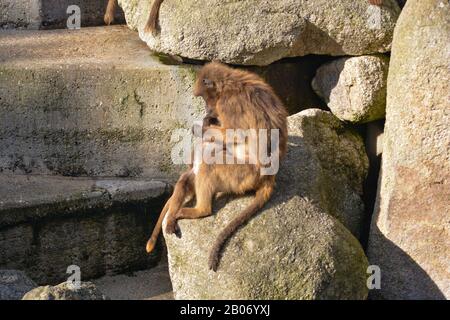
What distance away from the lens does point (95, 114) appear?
7.86 meters

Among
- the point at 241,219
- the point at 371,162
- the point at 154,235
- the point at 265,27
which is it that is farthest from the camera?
the point at 371,162

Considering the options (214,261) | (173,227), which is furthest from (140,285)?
(214,261)

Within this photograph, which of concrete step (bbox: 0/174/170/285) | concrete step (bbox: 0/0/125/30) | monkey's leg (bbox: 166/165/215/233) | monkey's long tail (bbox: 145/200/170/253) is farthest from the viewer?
concrete step (bbox: 0/0/125/30)

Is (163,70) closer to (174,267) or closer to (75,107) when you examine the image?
(75,107)

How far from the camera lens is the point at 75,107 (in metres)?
7.86

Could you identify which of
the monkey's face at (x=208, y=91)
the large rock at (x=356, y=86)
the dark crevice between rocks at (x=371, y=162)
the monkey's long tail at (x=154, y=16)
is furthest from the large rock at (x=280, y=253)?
the monkey's long tail at (x=154, y=16)

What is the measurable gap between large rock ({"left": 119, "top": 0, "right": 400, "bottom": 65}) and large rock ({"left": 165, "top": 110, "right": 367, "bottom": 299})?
0.94 m

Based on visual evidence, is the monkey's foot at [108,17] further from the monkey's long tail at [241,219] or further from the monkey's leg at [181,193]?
the monkey's long tail at [241,219]

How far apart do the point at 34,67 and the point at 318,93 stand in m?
2.15

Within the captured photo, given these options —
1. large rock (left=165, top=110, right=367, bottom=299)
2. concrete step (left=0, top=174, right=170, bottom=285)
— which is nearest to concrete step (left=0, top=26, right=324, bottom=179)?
concrete step (left=0, top=174, right=170, bottom=285)

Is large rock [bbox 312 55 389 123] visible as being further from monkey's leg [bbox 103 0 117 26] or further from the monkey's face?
monkey's leg [bbox 103 0 117 26]

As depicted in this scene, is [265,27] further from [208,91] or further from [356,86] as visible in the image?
[208,91]

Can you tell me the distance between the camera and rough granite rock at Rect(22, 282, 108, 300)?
19.4 ft

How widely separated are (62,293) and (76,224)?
1.45 meters
